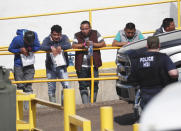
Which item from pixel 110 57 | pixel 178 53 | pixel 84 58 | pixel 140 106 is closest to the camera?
pixel 140 106

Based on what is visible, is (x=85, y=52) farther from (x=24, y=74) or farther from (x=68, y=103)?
(x=68, y=103)

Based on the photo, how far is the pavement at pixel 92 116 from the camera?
7.54 meters

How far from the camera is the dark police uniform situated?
5.50 metres

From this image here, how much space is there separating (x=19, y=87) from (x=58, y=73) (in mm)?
737

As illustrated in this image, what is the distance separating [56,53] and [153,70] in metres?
3.58

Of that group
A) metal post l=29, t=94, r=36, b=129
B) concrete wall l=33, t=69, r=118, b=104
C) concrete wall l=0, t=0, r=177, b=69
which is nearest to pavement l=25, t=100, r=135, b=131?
concrete wall l=33, t=69, r=118, b=104

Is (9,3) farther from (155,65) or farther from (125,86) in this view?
(155,65)

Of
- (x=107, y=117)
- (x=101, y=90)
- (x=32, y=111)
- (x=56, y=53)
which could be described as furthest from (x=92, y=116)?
(x=107, y=117)

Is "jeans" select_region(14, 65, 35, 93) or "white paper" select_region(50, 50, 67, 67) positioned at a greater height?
"white paper" select_region(50, 50, 67, 67)

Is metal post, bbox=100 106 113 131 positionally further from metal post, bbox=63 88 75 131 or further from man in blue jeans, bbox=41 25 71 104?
man in blue jeans, bbox=41 25 71 104

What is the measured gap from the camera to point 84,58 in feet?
29.9

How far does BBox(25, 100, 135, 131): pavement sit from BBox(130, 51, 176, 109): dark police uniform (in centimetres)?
151

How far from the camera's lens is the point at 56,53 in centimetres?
890

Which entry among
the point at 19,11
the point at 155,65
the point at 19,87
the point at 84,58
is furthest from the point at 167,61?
the point at 19,11
